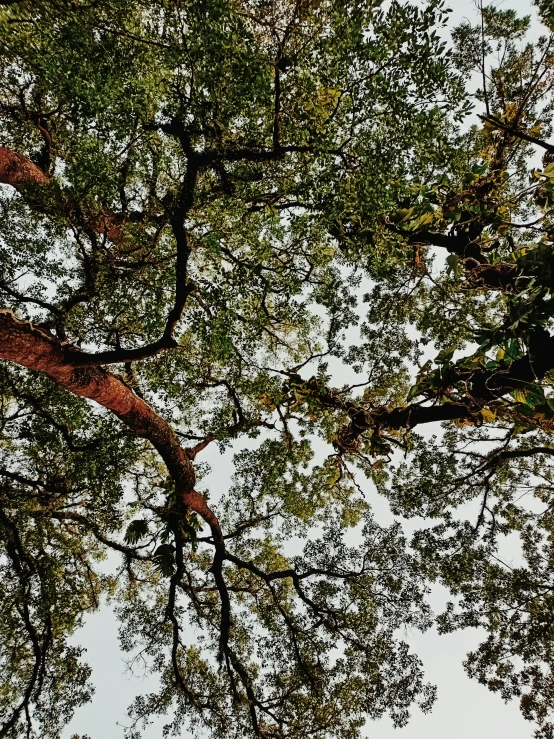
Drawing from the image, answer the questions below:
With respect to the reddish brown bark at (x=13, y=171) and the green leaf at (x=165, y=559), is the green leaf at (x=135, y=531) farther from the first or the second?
the reddish brown bark at (x=13, y=171)

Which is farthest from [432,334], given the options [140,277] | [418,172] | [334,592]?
[334,592]

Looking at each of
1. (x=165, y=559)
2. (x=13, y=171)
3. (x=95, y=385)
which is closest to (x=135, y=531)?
(x=165, y=559)

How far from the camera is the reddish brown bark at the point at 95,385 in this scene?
4645 mm

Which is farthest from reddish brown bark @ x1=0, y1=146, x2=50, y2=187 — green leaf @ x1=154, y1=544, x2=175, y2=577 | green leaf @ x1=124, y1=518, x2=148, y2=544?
green leaf @ x1=154, y1=544, x2=175, y2=577

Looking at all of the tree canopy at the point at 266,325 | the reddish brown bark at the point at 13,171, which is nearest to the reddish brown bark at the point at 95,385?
the tree canopy at the point at 266,325

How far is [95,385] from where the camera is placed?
5508mm

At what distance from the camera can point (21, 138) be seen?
700 cm

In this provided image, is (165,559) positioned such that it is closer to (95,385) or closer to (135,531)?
(135,531)

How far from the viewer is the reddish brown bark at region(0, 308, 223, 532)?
183 inches

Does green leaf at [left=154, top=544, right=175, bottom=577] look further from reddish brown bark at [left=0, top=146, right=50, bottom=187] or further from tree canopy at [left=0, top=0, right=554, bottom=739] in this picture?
reddish brown bark at [left=0, top=146, right=50, bottom=187]

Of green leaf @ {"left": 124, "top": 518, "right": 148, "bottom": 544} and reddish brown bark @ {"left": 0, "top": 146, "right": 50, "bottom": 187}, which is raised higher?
reddish brown bark @ {"left": 0, "top": 146, "right": 50, "bottom": 187}

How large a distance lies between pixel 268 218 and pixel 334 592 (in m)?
7.04

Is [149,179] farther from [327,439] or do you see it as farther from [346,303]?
[327,439]

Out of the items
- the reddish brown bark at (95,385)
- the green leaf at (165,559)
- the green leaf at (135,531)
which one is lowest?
the green leaf at (165,559)
